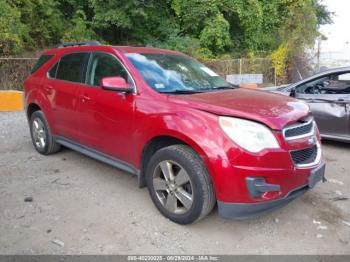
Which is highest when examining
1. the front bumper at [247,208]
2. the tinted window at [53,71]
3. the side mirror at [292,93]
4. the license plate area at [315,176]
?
the tinted window at [53,71]

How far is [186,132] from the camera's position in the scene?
3.28m

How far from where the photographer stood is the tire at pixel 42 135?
5.52 metres

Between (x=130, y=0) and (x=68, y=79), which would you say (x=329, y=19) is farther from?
(x=68, y=79)

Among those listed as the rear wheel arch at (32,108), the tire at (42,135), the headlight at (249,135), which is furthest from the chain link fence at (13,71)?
the headlight at (249,135)

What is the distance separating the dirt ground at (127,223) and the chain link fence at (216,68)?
8360 millimetres

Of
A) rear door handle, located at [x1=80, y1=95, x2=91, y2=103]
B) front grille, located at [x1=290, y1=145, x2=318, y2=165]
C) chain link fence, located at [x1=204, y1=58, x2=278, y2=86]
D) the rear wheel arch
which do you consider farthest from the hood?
chain link fence, located at [x1=204, y1=58, x2=278, y2=86]

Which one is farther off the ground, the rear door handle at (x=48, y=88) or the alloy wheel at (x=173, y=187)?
the rear door handle at (x=48, y=88)

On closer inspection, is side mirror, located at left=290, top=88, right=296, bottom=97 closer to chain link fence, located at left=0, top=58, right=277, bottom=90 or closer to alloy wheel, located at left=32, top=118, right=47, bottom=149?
alloy wheel, located at left=32, top=118, right=47, bottom=149

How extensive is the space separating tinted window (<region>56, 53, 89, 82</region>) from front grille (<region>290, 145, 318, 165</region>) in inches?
114

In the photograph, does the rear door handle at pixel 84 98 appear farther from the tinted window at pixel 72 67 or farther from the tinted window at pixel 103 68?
the tinted window at pixel 72 67

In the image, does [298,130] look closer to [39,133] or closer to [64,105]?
[64,105]

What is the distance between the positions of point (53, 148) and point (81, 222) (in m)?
2.34

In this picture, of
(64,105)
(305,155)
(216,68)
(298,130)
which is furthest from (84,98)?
(216,68)

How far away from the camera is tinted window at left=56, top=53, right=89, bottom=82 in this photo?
4.78m
